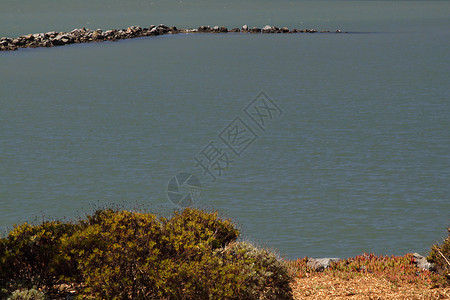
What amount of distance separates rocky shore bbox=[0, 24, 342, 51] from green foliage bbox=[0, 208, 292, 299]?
6390 cm

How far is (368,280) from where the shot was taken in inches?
629

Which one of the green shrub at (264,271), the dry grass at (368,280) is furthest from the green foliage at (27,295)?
the dry grass at (368,280)

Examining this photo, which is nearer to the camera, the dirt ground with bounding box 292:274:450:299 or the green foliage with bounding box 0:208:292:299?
the green foliage with bounding box 0:208:292:299

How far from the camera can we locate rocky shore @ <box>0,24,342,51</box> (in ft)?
244

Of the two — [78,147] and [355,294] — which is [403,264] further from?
[78,147]

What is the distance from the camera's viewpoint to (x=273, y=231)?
20.8m

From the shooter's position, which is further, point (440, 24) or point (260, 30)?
point (440, 24)

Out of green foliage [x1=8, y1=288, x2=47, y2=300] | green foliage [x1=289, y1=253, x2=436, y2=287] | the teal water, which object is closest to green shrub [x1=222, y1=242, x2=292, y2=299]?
green foliage [x1=289, y1=253, x2=436, y2=287]

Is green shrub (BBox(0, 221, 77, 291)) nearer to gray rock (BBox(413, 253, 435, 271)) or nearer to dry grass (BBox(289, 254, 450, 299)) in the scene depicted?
dry grass (BBox(289, 254, 450, 299))

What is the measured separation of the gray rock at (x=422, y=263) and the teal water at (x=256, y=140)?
1372mm

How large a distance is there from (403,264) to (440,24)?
98.7 meters

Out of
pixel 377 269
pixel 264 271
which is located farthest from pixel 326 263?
pixel 264 271

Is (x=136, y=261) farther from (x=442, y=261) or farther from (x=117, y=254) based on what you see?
(x=442, y=261)

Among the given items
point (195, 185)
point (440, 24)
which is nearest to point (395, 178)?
point (195, 185)
